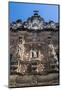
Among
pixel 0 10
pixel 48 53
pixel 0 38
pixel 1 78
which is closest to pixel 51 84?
pixel 48 53

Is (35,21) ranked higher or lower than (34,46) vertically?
higher

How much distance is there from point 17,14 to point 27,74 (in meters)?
0.58

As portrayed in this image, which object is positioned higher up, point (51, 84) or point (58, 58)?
point (58, 58)

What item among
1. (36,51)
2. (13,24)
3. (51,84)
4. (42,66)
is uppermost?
(13,24)

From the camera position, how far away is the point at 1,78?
7.62ft

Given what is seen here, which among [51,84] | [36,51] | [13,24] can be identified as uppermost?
[13,24]

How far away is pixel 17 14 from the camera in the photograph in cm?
237

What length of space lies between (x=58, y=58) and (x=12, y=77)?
495mm

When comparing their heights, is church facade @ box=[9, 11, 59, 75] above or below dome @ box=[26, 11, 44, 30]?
below

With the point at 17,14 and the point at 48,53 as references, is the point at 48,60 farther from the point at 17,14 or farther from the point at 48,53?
the point at 17,14

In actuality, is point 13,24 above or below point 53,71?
above

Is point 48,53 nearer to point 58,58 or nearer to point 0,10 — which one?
point 58,58

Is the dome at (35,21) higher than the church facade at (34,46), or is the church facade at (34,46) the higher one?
the dome at (35,21)

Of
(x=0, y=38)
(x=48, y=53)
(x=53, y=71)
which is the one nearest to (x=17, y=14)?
(x=0, y=38)
